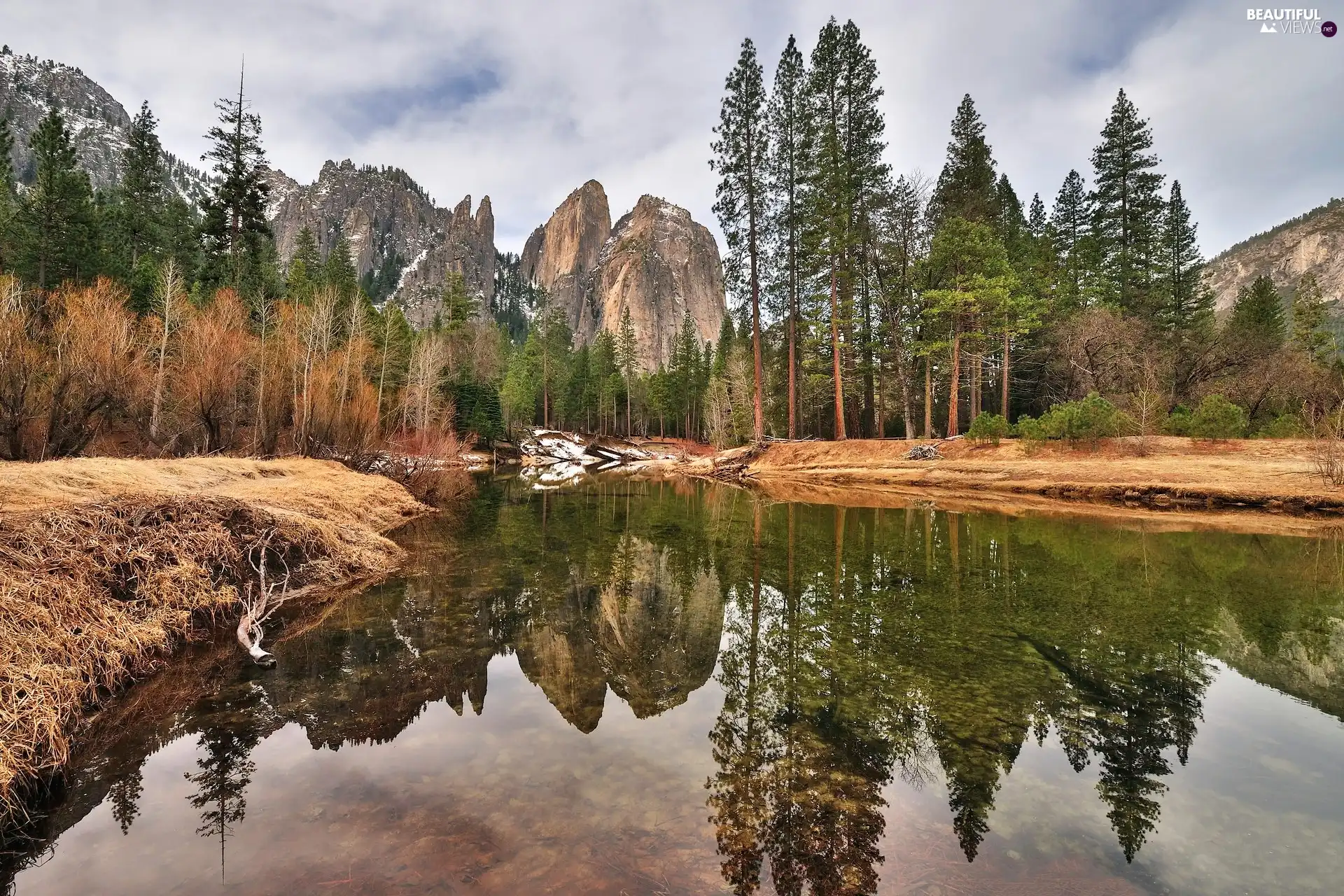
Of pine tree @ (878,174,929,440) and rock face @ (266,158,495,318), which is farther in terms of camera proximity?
rock face @ (266,158,495,318)

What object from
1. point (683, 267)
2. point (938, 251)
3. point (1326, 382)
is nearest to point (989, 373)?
point (938, 251)

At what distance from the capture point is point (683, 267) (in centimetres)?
15550

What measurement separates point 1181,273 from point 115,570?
176 feet

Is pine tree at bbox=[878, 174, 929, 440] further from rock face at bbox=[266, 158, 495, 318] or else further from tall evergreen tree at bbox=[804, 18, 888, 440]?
rock face at bbox=[266, 158, 495, 318]

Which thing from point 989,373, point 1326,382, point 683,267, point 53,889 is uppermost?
point 683,267

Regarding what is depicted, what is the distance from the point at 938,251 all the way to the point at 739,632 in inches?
1063

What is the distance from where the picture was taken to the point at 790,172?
30312 mm

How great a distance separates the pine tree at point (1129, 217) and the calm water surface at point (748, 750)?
33347mm

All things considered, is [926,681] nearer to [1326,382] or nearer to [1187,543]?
[1187,543]

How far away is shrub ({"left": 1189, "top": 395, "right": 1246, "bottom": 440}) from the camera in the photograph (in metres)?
22.3

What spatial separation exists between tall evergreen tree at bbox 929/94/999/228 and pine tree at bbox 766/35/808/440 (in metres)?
8.96

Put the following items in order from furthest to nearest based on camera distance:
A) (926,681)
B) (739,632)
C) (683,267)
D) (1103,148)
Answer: (683,267) → (1103,148) → (739,632) → (926,681)

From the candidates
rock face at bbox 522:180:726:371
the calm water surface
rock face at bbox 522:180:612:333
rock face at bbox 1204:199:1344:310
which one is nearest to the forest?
the calm water surface

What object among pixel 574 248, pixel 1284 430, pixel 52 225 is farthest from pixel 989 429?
pixel 574 248
